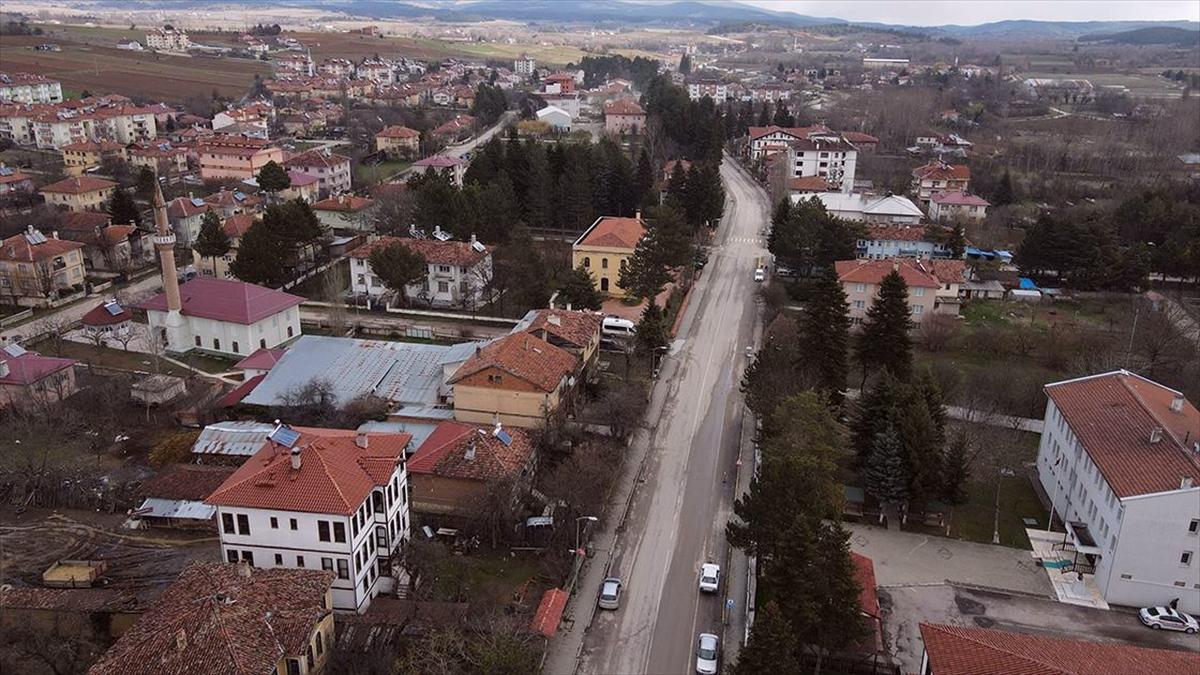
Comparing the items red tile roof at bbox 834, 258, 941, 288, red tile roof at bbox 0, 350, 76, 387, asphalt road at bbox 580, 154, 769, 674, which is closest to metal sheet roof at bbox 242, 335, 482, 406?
red tile roof at bbox 0, 350, 76, 387

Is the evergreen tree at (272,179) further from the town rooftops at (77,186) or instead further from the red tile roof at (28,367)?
the red tile roof at (28,367)

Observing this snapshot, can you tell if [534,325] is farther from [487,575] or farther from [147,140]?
[147,140]

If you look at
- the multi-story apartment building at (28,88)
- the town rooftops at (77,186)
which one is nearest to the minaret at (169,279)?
the town rooftops at (77,186)

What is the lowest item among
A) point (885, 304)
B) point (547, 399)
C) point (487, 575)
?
point (487, 575)

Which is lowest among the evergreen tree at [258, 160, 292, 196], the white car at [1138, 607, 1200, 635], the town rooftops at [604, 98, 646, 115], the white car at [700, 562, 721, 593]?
the white car at [1138, 607, 1200, 635]

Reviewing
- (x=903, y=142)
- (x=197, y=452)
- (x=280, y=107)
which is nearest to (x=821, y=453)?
(x=197, y=452)

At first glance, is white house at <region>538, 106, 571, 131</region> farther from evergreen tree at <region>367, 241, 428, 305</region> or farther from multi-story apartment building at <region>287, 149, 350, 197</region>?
evergreen tree at <region>367, 241, 428, 305</region>

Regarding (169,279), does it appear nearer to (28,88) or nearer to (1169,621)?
(1169,621)
